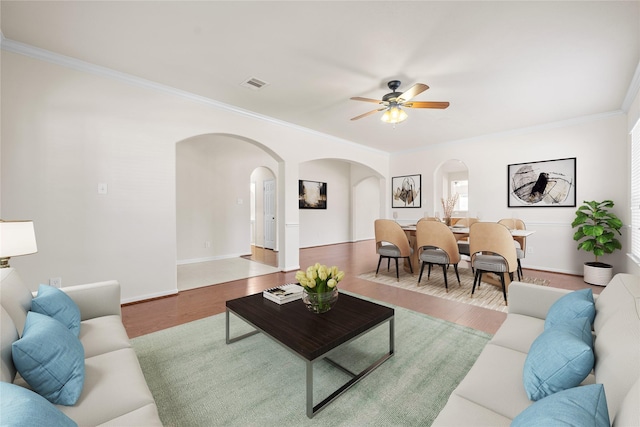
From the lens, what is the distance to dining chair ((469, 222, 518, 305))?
3293mm

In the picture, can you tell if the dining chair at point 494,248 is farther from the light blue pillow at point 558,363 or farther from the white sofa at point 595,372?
the light blue pillow at point 558,363

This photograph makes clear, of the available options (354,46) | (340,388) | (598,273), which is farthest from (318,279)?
(598,273)

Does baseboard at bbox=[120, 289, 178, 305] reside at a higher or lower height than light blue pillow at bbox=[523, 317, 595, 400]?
lower

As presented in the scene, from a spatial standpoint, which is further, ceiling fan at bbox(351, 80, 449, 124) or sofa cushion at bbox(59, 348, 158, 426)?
ceiling fan at bbox(351, 80, 449, 124)

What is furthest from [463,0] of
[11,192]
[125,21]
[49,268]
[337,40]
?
[49,268]

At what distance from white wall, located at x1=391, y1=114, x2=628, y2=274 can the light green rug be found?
3566 millimetres

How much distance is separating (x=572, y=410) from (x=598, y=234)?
4.62m

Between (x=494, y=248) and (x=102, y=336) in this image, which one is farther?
(x=494, y=248)

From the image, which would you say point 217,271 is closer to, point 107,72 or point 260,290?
point 260,290

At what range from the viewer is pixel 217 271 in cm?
497

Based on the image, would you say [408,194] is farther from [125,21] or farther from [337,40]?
[125,21]

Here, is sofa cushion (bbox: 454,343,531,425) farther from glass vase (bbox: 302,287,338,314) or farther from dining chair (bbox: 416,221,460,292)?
dining chair (bbox: 416,221,460,292)

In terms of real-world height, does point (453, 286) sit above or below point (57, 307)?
below

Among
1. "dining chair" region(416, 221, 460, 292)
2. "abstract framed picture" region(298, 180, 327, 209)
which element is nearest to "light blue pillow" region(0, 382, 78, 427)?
"dining chair" region(416, 221, 460, 292)
